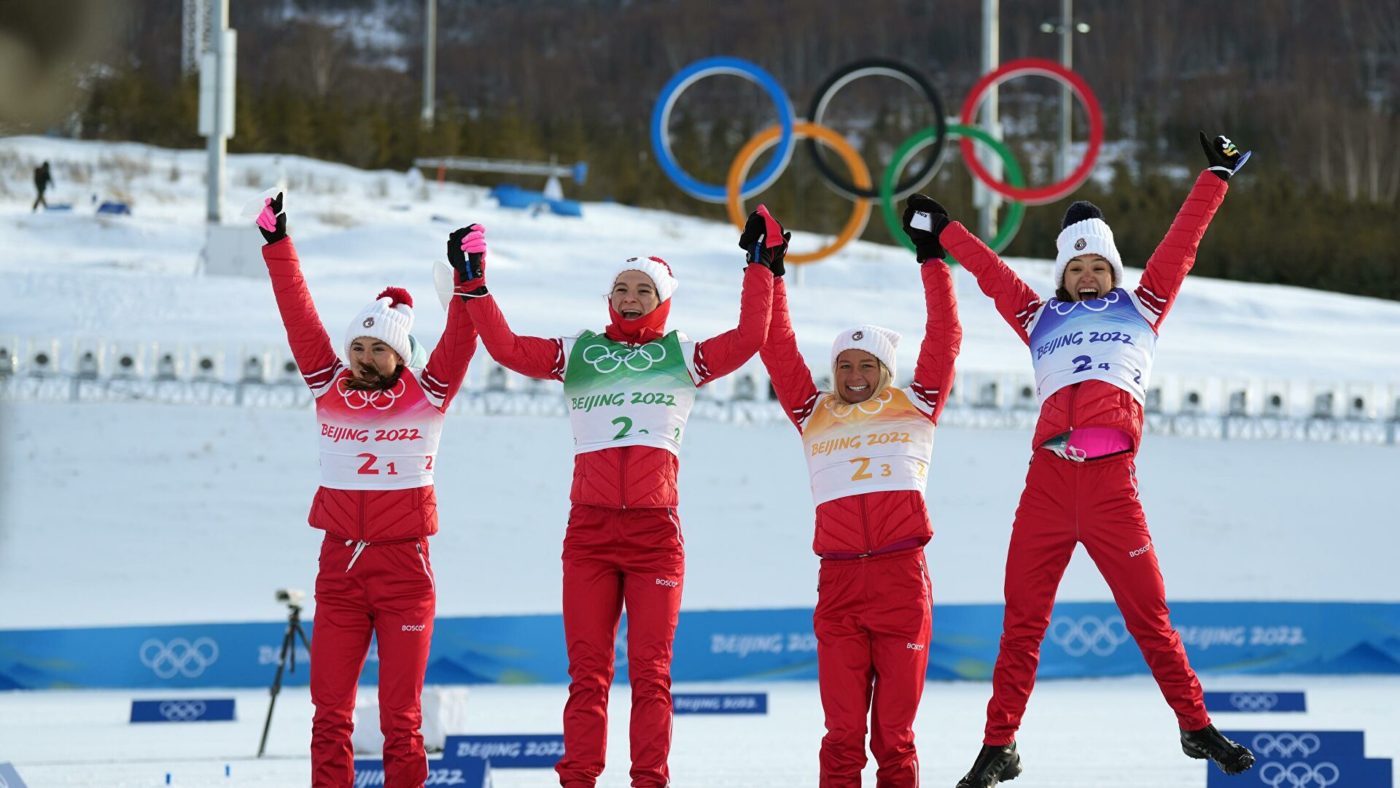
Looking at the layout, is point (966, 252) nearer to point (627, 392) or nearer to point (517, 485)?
point (627, 392)

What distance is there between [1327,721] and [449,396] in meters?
5.93

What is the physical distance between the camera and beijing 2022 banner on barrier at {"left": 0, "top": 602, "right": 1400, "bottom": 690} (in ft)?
32.3

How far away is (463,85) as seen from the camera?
74188 millimetres

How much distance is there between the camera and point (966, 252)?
5047mm


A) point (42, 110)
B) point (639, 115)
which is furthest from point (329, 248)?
point (639, 115)

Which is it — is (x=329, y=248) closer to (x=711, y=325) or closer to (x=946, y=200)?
(x=711, y=325)

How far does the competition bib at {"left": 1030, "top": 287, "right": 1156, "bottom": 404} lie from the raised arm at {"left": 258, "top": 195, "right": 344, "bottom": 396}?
7.28 feet

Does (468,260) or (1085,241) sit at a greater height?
(1085,241)

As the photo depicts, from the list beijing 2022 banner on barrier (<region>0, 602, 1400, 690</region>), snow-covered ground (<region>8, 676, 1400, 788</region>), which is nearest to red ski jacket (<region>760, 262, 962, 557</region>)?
snow-covered ground (<region>8, 676, 1400, 788</region>)

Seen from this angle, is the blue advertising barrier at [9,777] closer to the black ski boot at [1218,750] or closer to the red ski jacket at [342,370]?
the red ski jacket at [342,370]

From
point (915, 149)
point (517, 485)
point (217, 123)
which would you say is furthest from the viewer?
point (217, 123)

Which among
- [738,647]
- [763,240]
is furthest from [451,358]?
[738,647]

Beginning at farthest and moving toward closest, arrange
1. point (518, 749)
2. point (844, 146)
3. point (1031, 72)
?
point (1031, 72), point (844, 146), point (518, 749)

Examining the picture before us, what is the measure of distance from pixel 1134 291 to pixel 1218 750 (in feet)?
4.68
